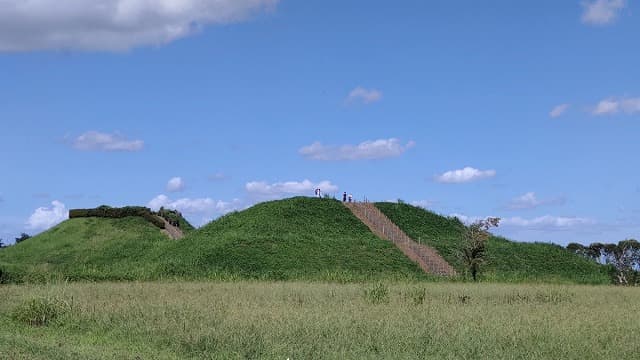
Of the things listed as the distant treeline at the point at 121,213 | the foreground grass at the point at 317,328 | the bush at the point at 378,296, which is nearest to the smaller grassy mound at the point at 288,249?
the distant treeline at the point at 121,213

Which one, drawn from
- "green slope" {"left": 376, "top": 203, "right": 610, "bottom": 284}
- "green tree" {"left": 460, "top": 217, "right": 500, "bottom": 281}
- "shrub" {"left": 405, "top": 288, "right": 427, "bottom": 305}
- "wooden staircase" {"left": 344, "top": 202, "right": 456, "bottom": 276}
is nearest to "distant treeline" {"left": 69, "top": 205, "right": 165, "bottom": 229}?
"wooden staircase" {"left": 344, "top": 202, "right": 456, "bottom": 276}

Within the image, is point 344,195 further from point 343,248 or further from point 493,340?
point 493,340

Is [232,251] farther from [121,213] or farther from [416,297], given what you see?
[121,213]

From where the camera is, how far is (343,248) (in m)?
55.3

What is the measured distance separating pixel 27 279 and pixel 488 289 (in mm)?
28113

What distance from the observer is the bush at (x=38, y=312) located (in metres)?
23.8

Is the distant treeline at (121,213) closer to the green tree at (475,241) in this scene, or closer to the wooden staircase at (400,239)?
the wooden staircase at (400,239)

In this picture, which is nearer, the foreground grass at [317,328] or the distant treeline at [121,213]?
the foreground grass at [317,328]

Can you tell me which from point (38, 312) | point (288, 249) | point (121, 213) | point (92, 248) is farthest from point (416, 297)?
point (121, 213)

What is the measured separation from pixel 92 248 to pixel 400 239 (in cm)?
2805

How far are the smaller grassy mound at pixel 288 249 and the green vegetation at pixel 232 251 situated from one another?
0.07 m

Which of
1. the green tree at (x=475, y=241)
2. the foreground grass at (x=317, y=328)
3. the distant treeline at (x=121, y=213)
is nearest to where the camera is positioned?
the foreground grass at (x=317, y=328)

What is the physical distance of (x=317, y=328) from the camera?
20.3m

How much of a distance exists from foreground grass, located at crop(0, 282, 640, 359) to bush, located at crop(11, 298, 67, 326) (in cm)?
13
